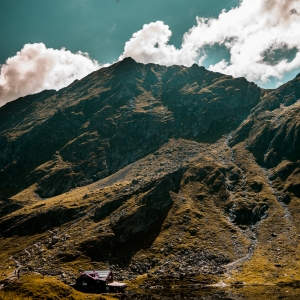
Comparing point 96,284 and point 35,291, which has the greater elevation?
point 35,291

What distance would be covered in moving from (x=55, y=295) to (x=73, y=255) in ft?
311

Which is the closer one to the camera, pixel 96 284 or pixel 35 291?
pixel 35 291

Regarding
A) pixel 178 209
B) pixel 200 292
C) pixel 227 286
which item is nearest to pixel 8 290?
pixel 200 292

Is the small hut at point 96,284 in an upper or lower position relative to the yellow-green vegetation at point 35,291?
lower

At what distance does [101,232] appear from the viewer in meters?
162

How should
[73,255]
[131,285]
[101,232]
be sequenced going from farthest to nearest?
[101,232] → [73,255] → [131,285]

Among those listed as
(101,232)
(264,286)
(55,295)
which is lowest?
(264,286)

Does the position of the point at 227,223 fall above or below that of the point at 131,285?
above

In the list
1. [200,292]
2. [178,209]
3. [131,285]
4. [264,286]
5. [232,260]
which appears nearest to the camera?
[200,292]

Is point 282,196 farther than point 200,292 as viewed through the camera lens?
Yes

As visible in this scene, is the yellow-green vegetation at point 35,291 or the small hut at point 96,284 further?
the small hut at point 96,284

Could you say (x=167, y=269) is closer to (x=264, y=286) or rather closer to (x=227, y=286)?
(x=227, y=286)

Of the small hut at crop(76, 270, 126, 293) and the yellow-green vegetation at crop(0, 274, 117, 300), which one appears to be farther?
the small hut at crop(76, 270, 126, 293)

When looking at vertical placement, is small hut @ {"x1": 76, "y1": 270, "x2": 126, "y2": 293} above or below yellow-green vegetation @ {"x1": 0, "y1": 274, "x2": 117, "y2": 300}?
below
